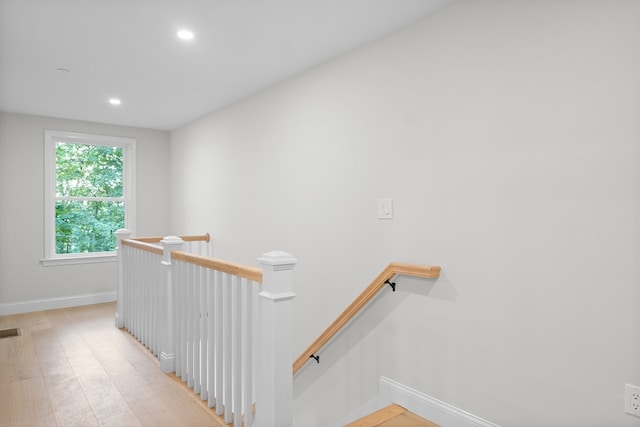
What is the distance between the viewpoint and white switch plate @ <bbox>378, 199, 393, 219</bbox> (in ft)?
8.45

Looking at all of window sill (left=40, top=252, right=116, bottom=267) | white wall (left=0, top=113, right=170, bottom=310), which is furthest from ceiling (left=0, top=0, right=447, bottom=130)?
window sill (left=40, top=252, right=116, bottom=267)

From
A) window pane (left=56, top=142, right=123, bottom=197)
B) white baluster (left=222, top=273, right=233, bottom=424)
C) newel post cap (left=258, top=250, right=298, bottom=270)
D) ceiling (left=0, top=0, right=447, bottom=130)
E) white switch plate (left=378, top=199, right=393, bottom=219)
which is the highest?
ceiling (left=0, top=0, right=447, bottom=130)

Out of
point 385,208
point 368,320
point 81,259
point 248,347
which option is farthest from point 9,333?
point 385,208

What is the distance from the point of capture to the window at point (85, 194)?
487 cm

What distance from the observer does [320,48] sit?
2863 millimetres

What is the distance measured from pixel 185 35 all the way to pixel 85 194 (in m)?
3.40

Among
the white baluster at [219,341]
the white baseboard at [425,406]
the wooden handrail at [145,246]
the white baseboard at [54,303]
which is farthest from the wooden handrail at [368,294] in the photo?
the white baseboard at [54,303]

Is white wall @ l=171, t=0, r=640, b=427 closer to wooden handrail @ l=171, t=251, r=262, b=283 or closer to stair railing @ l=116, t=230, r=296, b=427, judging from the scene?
stair railing @ l=116, t=230, r=296, b=427

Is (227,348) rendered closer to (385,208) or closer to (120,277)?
(385,208)

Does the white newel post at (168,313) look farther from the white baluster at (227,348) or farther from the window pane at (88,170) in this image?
the window pane at (88,170)

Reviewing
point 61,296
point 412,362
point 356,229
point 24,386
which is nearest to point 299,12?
point 356,229

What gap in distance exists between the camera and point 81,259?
5051 millimetres

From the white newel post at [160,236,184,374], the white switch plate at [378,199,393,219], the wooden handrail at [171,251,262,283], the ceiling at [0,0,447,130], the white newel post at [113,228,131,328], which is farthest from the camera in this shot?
the white newel post at [113,228,131,328]

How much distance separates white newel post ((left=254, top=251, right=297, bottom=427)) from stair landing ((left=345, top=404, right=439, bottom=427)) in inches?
26.1
